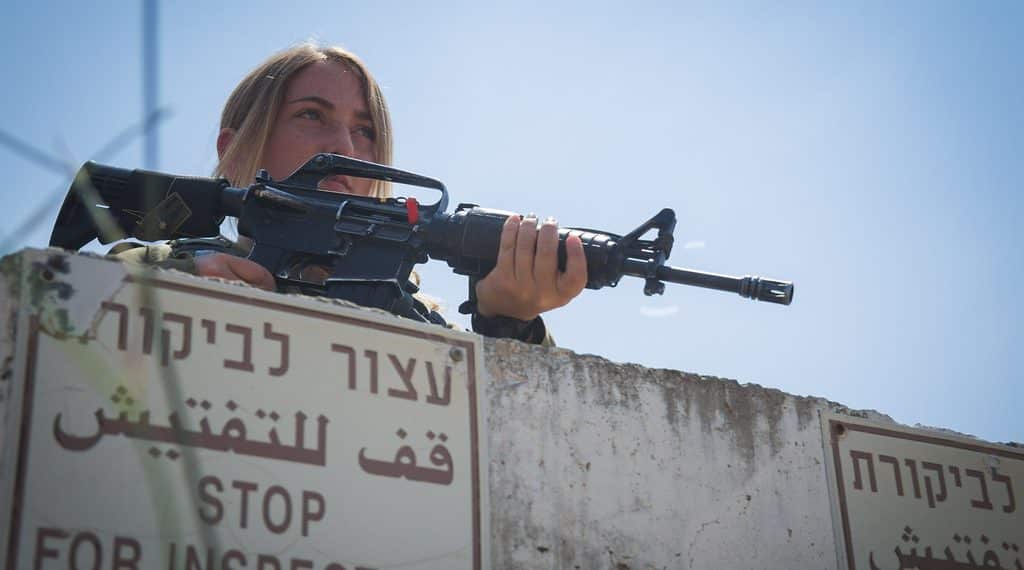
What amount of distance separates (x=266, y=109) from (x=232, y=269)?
40.0 inches

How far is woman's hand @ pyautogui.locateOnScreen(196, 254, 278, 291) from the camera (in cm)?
297

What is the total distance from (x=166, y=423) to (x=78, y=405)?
134mm

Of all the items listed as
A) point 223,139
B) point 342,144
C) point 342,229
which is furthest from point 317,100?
point 342,229

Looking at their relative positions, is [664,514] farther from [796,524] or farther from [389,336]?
[389,336]

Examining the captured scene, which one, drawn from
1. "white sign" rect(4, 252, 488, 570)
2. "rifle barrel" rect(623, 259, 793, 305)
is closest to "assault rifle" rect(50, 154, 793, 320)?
"rifle barrel" rect(623, 259, 793, 305)

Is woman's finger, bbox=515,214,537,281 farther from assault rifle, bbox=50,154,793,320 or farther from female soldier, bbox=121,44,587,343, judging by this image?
female soldier, bbox=121,44,587,343

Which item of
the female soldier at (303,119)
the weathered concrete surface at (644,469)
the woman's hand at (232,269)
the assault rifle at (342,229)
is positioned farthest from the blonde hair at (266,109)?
the weathered concrete surface at (644,469)

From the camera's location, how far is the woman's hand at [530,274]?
313 centimetres

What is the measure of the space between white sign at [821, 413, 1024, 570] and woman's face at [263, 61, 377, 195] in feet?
5.39

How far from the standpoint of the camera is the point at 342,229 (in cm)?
342

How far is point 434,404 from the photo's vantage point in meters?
2.32

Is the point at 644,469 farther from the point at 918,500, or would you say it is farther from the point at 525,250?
the point at 525,250

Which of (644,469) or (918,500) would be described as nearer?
(644,469)

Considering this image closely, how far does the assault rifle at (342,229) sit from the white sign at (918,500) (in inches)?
17.5
